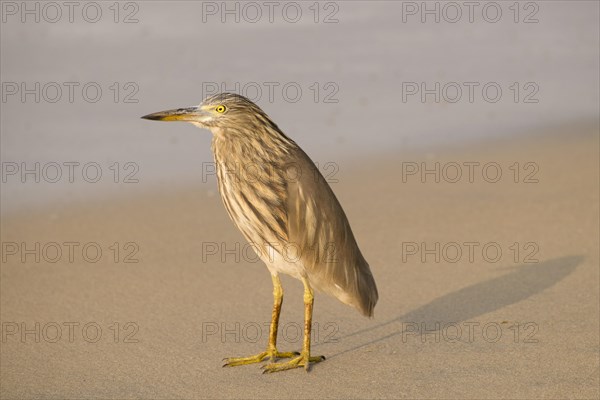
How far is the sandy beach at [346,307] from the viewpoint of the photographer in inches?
209

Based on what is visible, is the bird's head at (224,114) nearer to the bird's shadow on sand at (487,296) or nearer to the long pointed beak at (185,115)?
the long pointed beak at (185,115)

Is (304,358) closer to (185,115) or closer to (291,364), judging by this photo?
(291,364)

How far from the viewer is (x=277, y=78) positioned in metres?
13.2

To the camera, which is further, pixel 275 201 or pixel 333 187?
pixel 333 187

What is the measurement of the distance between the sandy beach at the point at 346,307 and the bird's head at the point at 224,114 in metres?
1.36

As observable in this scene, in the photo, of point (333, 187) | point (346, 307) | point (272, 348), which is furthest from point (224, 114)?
point (333, 187)

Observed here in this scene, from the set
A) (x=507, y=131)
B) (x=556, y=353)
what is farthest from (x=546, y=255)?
(x=507, y=131)

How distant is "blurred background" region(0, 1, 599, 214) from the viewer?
10.5 metres

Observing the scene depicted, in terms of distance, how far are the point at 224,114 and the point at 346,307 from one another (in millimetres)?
1742

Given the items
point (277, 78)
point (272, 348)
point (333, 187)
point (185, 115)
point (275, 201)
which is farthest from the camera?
point (277, 78)

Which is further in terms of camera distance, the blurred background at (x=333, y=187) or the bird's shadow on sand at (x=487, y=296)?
the bird's shadow on sand at (x=487, y=296)

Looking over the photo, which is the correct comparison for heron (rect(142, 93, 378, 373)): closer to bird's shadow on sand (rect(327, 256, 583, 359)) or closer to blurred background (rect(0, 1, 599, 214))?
bird's shadow on sand (rect(327, 256, 583, 359))

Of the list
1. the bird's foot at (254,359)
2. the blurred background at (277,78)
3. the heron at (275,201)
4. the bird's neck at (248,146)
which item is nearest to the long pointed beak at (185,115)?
the heron at (275,201)

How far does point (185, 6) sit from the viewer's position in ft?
54.0
